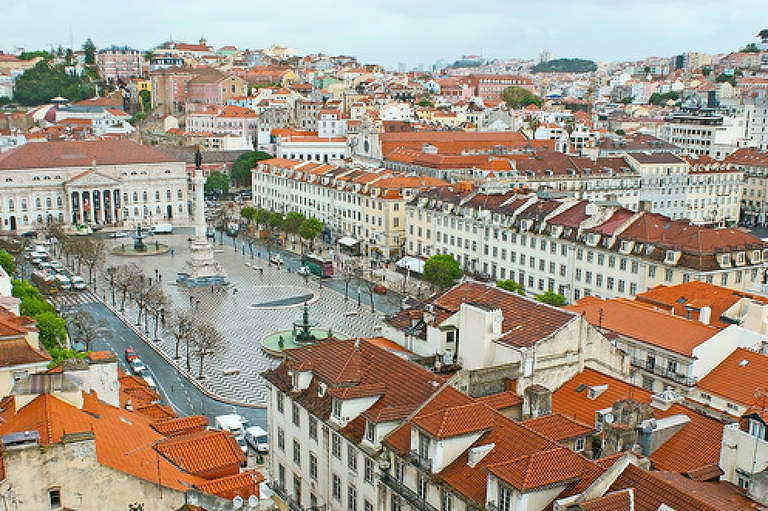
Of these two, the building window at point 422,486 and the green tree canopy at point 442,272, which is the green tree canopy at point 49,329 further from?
the green tree canopy at point 442,272

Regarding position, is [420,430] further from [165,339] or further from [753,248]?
[753,248]

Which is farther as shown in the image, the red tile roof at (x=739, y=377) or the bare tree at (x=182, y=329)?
the bare tree at (x=182, y=329)

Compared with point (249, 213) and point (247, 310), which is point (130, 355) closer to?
point (247, 310)

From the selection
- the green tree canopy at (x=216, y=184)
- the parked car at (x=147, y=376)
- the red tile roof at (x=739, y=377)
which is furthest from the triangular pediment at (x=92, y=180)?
the red tile roof at (x=739, y=377)

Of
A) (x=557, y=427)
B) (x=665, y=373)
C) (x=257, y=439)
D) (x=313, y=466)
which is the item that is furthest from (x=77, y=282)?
(x=557, y=427)

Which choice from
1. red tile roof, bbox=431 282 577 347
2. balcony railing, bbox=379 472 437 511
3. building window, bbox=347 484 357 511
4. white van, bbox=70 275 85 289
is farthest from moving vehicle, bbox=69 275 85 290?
balcony railing, bbox=379 472 437 511

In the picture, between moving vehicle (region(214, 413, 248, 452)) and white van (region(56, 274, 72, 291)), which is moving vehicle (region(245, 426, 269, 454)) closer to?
moving vehicle (region(214, 413, 248, 452))
